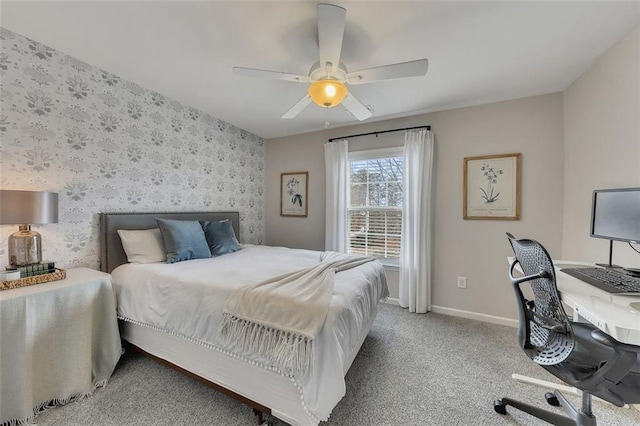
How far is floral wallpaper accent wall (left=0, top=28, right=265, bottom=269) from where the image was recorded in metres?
1.79

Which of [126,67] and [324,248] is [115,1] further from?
[324,248]

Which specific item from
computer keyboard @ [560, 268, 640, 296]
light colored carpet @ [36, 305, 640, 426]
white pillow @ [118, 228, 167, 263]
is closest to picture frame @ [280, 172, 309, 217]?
white pillow @ [118, 228, 167, 263]

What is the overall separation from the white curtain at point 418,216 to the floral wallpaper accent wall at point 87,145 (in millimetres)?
2553

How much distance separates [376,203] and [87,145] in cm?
310

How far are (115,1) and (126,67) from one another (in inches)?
32.9

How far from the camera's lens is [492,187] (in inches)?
108

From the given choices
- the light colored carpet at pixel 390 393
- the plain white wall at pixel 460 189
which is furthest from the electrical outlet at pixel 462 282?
the light colored carpet at pixel 390 393

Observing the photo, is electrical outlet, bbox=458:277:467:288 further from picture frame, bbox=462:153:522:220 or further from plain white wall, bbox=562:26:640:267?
plain white wall, bbox=562:26:640:267

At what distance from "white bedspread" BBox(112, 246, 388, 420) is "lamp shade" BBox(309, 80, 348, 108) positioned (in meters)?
1.27

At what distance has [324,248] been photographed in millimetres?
3738

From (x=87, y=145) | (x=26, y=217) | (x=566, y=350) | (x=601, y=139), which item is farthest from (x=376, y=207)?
(x=26, y=217)

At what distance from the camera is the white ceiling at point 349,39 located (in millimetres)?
1509

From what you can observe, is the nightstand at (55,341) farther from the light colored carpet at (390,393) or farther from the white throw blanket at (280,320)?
the white throw blanket at (280,320)

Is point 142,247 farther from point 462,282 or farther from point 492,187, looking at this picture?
point 492,187
